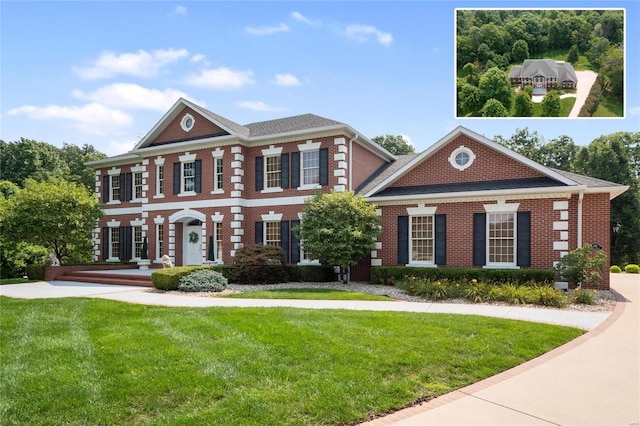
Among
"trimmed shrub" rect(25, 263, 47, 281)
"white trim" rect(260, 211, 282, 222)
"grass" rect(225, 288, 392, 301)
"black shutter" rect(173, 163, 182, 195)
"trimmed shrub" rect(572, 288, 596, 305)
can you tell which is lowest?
"trimmed shrub" rect(25, 263, 47, 281)

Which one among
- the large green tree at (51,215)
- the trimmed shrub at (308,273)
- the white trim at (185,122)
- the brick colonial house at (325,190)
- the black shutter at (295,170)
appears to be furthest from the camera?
the white trim at (185,122)

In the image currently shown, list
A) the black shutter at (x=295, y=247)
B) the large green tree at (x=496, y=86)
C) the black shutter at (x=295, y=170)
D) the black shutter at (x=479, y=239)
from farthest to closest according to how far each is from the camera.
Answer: the black shutter at (x=295, y=170), the black shutter at (x=295, y=247), the black shutter at (x=479, y=239), the large green tree at (x=496, y=86)

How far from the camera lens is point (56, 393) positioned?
6234 millimetres

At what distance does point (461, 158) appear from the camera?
65.2 ft

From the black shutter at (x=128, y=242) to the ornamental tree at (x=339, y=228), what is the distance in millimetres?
13943

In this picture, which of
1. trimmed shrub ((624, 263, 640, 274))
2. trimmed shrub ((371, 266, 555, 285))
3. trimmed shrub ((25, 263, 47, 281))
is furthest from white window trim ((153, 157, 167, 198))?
trimmed shrub ((624, 263, 640, 274))

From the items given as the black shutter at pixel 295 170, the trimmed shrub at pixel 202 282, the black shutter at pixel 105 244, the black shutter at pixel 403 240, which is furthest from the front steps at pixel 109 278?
the black shutter at pixel 403 240

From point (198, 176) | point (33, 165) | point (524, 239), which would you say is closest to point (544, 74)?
point (524, 239)

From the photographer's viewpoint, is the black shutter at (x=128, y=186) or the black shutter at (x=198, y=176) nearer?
the black shutter at (x=198, y=176)

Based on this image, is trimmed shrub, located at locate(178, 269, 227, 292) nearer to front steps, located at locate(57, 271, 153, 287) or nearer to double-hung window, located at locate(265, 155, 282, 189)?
front steps, located at locate(57, 271, 153, 287)

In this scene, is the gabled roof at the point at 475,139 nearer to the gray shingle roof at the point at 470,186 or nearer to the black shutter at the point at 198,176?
the gray shingle roof at the point at 470,186

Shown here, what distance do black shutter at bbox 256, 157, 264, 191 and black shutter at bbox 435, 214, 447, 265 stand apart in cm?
894

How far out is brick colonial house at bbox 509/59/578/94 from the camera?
25.3 ft

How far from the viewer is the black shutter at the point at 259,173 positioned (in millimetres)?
23938
